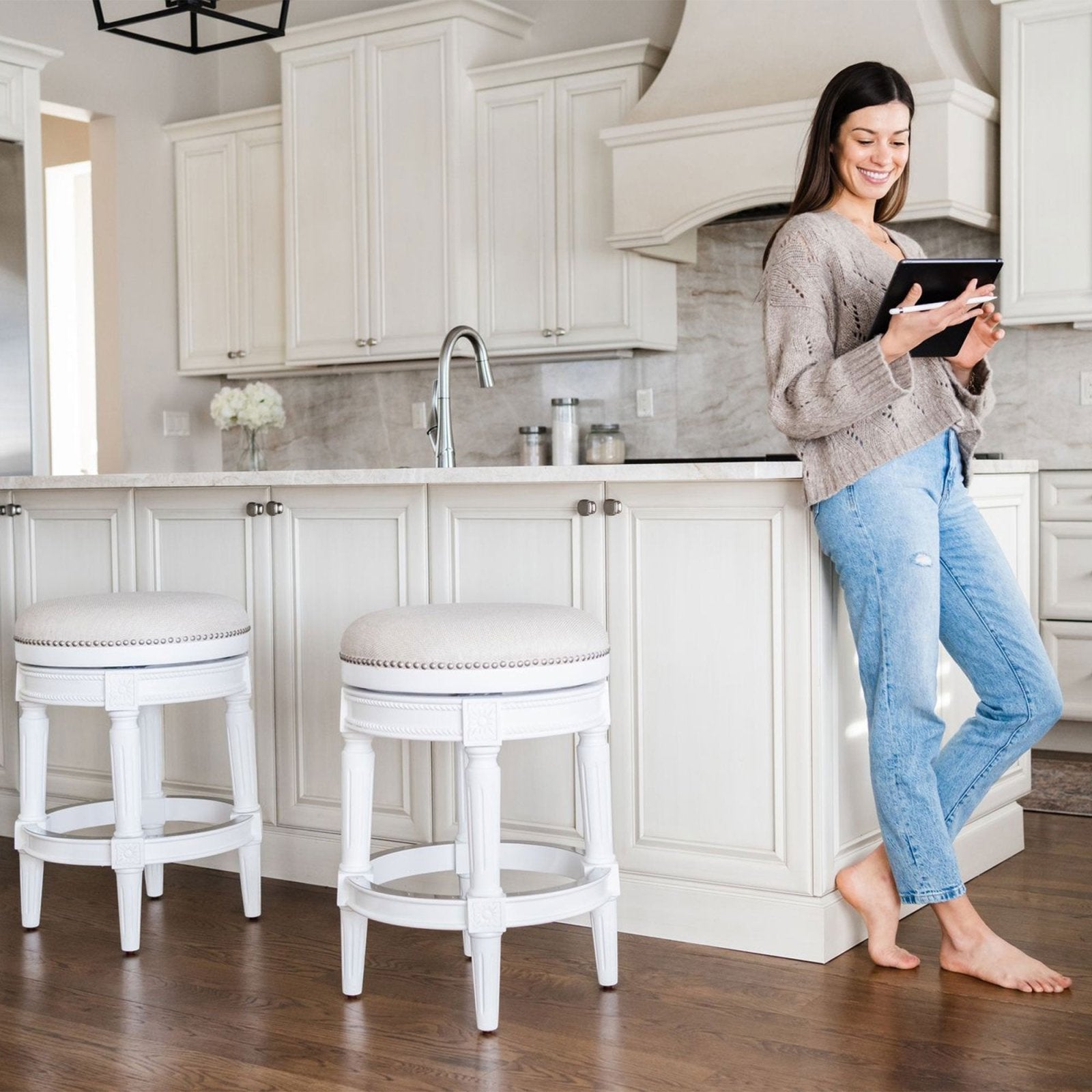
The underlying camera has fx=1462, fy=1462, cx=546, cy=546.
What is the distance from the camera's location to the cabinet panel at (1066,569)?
4.22 m

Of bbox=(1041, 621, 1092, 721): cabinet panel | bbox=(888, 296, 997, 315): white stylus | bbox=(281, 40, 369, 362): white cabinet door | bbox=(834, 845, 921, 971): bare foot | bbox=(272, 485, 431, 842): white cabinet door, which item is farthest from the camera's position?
bbox=(281, 40, 369, 362): white cabinet door

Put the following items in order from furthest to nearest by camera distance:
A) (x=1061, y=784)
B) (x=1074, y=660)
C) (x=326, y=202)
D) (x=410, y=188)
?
1. (x=326, y=202)
2. (x=410, y=188)
3. (x=1074, y=660)
4. (x=1061, y=784)

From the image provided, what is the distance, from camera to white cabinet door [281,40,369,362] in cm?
517

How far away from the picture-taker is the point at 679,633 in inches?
101

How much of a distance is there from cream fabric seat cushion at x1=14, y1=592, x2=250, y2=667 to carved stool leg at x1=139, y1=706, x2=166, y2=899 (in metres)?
0.39

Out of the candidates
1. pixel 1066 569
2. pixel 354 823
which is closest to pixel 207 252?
pixel 1066 569

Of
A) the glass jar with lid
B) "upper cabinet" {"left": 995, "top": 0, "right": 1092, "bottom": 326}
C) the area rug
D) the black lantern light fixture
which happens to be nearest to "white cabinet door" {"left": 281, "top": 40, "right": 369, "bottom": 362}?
the glass jar with lid

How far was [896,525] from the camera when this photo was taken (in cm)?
228

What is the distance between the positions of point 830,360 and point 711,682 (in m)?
0.60

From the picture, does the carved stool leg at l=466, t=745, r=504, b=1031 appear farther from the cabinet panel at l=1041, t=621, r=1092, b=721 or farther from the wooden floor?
the cabinet panel at l=1041, t=621, r=1092, b=721

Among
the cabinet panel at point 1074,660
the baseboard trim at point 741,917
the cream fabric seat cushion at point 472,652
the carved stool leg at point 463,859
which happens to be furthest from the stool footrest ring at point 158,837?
the cabinet panel at point 1074,660

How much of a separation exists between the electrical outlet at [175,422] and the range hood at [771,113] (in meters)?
2.16

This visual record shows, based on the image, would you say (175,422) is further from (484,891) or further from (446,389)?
(484,891)

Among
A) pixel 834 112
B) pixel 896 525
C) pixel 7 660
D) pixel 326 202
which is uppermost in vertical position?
pixel 326 202
